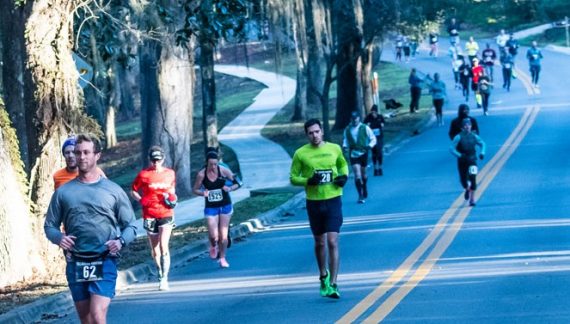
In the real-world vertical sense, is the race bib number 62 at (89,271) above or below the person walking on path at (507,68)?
above

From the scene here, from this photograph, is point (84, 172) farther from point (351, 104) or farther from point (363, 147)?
point (351, 104)

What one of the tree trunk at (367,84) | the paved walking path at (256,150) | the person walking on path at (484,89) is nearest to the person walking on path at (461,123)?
the paved walking path at (256,150)

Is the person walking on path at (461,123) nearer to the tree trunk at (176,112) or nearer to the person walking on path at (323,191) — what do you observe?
the tree trunk at (176,112)

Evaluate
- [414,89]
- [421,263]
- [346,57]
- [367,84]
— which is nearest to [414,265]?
[421,263]

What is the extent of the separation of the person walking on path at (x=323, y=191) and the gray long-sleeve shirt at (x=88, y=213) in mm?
4320

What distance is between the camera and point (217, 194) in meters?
17.0

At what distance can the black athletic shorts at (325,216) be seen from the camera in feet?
43.3

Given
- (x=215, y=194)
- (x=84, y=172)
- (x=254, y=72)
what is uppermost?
(x=84, y=172)

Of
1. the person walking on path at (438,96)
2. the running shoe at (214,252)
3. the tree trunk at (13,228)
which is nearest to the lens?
the tree trunk at (13,228)

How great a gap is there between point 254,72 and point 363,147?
178ft

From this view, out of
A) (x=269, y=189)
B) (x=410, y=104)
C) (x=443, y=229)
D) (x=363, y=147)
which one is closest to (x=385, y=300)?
(x=443, y=229)

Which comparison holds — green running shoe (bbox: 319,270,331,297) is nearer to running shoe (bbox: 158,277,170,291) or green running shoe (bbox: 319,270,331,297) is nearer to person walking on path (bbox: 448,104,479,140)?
running shoe (bbox: 158,277,170,291)

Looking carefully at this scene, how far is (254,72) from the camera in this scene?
78812 mm

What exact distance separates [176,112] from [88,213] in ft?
67.0
